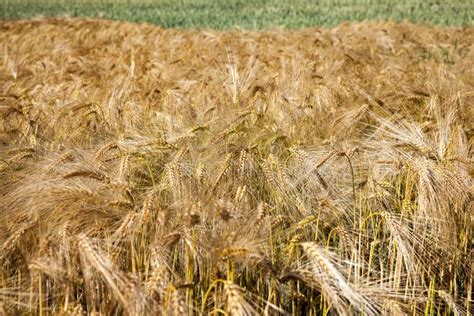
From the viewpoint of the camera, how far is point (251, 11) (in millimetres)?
19641

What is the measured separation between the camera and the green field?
17438 millimetres

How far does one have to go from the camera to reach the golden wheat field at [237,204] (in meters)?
1.79

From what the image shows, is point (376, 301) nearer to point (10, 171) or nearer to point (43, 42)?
point (10, 171)

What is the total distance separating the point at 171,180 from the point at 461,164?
1374 millimetres

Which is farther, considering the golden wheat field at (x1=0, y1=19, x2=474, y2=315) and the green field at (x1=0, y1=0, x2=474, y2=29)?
the green field at (x1=0, y1=0, x2=474, y2=29)

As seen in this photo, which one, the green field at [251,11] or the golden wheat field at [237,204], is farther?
the green field at [251,11]

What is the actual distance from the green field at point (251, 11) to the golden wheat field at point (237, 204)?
1266cm

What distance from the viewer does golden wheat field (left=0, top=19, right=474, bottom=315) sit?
5.88 feet

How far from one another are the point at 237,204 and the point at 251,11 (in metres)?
18.3

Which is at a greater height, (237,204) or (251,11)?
(251,11)

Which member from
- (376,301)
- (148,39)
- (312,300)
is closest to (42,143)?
(312,300)

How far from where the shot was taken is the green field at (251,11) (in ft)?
57.2

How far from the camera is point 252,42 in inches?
322

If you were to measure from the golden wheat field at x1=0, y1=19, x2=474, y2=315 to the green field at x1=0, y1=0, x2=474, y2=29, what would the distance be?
12663 millimetres
